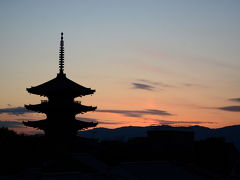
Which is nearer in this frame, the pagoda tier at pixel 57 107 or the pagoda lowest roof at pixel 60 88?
the pagoda lowest roof at pixel 60 88

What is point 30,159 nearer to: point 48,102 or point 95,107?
point 48,102

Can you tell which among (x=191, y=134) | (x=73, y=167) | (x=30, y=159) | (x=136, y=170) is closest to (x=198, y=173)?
(x=136, y=170)

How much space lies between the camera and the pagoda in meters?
63.7

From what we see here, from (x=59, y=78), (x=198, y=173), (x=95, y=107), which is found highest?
(x=59, y=78)

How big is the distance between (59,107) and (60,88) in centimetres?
293

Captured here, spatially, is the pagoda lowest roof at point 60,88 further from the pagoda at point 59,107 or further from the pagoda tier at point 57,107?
the pagoda tier at point 57,107

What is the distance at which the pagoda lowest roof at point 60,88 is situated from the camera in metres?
63.8

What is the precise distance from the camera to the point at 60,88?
63500 millimetres

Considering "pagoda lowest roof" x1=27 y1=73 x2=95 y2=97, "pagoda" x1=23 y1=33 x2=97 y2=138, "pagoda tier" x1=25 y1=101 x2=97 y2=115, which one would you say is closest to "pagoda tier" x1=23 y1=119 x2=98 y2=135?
"pagoda" x1=23 y1=33 x2=97 y2=138

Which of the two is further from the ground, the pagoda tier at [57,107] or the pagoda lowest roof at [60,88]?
the pagoda lowest roof at [60,88]

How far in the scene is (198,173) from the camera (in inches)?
1378

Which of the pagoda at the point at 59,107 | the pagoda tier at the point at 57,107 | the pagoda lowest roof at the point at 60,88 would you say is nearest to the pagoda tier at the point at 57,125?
the pagoda at the point at 59,107

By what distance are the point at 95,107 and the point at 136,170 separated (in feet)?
112

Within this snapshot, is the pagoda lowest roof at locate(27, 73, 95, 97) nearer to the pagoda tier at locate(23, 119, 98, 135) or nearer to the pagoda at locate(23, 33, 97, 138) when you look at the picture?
the pagoda at locate(23, 33, 97, 138)
